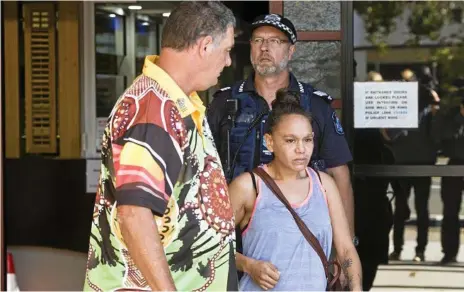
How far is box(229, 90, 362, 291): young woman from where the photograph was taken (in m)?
3.55

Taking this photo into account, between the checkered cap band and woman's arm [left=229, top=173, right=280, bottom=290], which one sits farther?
the checkered cap band

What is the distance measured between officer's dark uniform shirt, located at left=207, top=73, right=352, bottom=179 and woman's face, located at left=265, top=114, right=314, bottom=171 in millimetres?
484

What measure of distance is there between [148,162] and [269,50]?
1744 millimetres

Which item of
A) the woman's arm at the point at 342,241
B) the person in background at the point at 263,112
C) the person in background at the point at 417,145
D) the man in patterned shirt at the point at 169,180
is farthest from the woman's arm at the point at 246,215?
the person in background at the point at 417,145

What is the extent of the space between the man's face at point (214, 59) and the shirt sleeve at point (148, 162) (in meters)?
0.23

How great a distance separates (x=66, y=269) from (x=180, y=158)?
202 inches

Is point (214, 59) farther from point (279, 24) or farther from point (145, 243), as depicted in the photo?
point (279, 24)

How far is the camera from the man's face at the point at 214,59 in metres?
2.83

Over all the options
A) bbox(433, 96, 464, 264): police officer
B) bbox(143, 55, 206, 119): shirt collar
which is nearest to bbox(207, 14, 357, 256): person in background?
bbox(433, 96, 464, 264): police officer

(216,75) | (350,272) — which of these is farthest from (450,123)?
(216,75)

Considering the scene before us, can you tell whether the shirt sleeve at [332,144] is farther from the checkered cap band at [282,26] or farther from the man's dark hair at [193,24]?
the man's dark hair at [193,24]

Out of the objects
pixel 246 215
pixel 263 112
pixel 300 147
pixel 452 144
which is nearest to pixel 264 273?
pixel 246 215

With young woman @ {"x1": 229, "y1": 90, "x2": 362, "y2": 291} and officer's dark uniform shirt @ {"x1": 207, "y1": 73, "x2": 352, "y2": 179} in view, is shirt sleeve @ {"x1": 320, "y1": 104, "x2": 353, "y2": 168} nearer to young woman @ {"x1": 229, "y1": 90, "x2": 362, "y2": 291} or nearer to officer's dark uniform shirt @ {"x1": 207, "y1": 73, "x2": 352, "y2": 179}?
officer's dark uniform shirt @ {"x1": 207, "y1": 73, "x2": 352, "y2": 179}

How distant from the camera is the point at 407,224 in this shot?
5.43m
